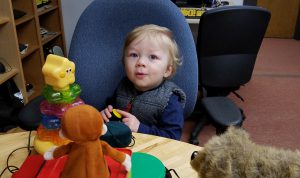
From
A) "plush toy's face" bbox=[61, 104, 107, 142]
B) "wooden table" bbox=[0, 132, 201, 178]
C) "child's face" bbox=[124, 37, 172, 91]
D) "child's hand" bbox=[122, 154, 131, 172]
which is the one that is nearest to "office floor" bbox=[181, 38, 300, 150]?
"child's face" bbox=[124, 37, 172, 91]

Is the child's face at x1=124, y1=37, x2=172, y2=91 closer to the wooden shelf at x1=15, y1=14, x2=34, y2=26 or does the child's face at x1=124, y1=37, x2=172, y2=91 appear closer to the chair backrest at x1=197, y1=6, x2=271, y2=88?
the chair backrest at x1=197, y1=6, x2=271, y2=88

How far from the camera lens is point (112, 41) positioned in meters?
1.26

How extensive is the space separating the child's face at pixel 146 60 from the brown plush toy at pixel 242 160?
2.42 feet

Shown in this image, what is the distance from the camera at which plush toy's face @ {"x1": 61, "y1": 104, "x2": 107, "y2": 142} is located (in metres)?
0.52

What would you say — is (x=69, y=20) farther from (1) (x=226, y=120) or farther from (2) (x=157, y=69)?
(1) (x=226, y=120)

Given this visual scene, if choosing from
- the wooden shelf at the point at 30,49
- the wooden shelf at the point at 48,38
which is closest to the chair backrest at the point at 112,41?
the wooden shelf at the point at 30,49

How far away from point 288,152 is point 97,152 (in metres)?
0.35

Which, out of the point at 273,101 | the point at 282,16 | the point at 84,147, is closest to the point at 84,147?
the point at 84,147

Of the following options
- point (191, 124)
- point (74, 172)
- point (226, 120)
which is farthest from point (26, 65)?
point (74, 172)

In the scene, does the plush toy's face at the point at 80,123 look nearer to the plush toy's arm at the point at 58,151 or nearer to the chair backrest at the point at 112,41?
the plush toy's arm at the point at 58,151

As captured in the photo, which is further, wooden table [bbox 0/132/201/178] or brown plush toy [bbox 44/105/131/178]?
wooden table [bbox 0/132/201/178]

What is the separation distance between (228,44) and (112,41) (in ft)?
3.07

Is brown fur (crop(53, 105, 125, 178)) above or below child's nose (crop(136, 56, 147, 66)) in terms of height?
above

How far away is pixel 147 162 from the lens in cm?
75
